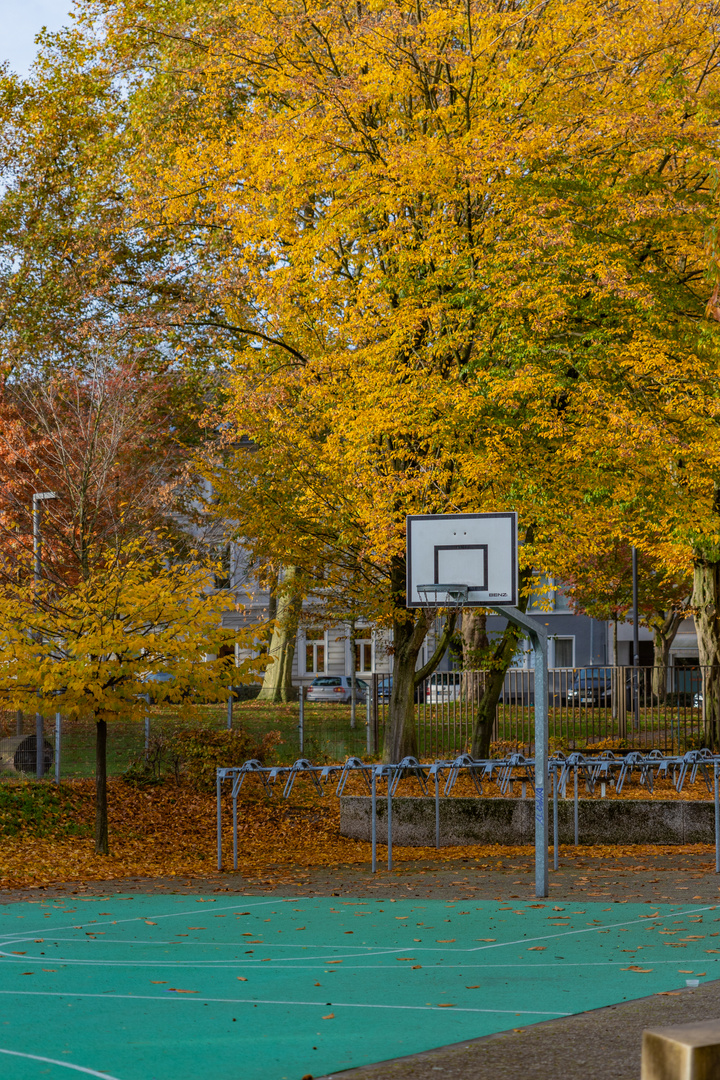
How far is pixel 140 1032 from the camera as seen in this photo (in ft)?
23.4

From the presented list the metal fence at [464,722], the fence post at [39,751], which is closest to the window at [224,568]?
the metal fence at [464,722]

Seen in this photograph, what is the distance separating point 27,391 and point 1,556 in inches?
157

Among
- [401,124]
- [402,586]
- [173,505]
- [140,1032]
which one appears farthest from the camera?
[173,505]

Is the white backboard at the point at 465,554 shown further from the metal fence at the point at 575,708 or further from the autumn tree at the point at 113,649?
the metal fence at the point at 575,708

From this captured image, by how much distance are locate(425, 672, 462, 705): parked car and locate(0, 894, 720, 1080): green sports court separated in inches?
595

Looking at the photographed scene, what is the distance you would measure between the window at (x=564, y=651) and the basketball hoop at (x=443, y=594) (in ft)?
184

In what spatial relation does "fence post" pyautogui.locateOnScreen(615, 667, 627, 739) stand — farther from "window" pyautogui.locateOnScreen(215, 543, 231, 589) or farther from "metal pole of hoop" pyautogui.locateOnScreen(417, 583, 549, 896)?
"metal pole of hoop" pyautogui.locateOnScreen(417, 583, 549, 896)

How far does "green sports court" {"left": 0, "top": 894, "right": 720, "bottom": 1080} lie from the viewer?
6.71 meters

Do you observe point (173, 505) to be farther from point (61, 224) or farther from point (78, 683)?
point (78, 683)

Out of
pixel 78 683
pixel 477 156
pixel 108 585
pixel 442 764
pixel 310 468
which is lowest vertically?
pixel 442 764

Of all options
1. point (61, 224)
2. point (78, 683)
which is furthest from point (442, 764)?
point (61, 224)

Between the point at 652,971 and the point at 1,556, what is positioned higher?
the point at 1,556

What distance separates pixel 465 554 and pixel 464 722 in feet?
47.3

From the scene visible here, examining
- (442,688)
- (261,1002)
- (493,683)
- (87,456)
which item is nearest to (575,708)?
(442,688)
